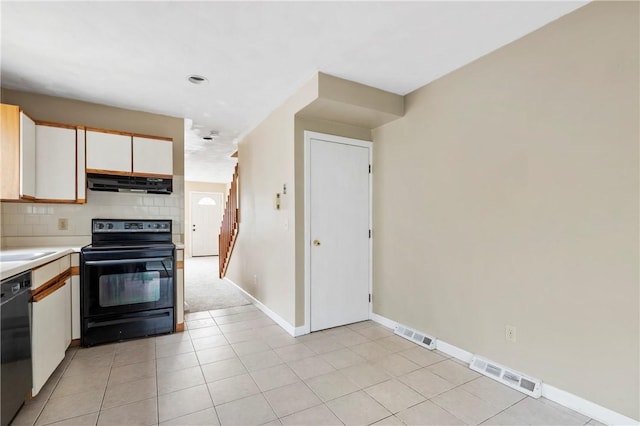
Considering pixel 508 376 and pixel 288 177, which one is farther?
pixel 288 177

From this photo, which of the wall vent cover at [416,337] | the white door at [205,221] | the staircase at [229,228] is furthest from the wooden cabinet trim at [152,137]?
the white door at [205,221]

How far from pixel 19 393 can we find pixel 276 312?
2.26 metres

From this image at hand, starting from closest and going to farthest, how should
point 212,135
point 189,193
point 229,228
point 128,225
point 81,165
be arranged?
point 81,165 < point 128,225 < point 212,135 < point 229,228 < point 189,193

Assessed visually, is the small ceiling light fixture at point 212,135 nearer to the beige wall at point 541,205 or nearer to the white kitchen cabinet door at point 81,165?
the white kitchen cabinet door at point 81,165

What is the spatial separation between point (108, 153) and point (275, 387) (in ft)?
9.61

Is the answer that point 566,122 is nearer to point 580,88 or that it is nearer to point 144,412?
point 580,88

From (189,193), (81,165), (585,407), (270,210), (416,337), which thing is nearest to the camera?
(585,407)

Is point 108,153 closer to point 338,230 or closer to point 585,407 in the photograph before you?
point 338,230

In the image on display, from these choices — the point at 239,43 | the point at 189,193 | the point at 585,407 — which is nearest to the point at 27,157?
the point at 239,43

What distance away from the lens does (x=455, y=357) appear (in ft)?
8.95

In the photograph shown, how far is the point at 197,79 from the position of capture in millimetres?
2945

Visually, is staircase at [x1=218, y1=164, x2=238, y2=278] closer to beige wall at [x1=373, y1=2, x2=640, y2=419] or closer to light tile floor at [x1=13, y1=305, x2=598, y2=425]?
light tile floor at [x1=13, y1=305, x2=598, y2=425]

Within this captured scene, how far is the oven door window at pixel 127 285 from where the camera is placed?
9.54 feet

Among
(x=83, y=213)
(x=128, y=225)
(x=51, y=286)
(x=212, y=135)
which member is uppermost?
(x=212, y=135)
